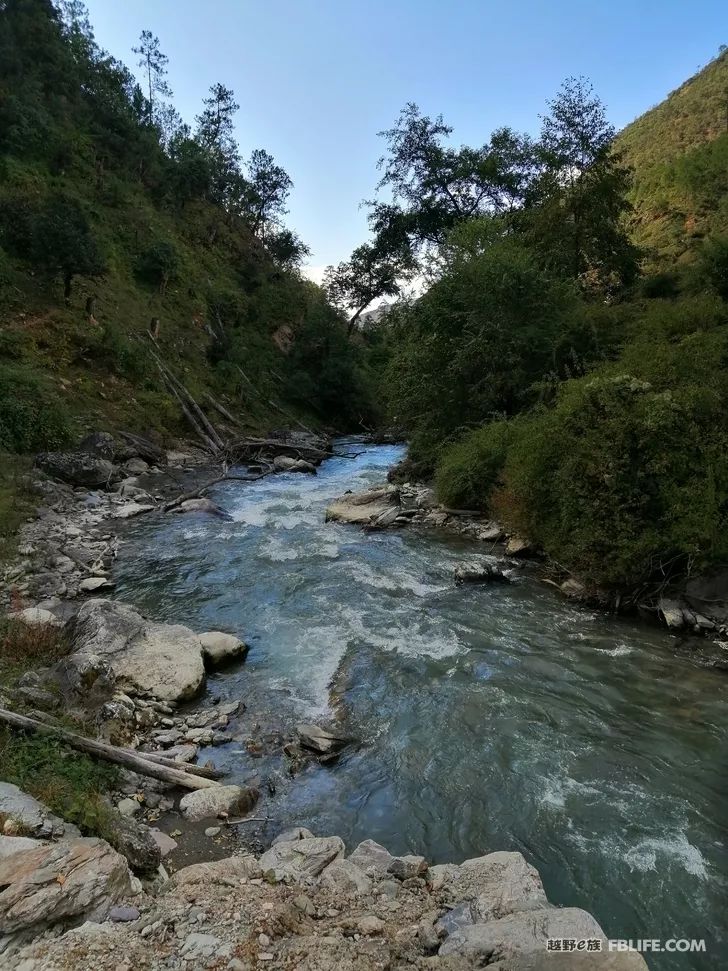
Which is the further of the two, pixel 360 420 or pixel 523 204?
pixel 360 420

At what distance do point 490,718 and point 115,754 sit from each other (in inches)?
166

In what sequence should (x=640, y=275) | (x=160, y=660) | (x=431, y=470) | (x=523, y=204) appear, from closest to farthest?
(x=160, y=660)
(x=431, y=470)
(x=640, y=275)
(x=523, y=204)

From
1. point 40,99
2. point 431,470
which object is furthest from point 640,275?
point 40,99

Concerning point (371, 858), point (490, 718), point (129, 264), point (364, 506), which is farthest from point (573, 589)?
point (129, 264)

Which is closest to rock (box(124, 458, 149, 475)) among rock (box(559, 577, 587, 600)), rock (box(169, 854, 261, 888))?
rock (box(559, 577, 587, 600))

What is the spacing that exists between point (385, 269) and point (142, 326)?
19800 mm

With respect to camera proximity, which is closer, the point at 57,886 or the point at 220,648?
the point at 57,886

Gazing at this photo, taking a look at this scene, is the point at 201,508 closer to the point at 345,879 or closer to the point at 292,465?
the point at 292,465

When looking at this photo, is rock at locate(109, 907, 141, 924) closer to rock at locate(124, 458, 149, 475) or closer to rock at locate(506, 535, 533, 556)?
rock at locate(506, 535, 533, 556)

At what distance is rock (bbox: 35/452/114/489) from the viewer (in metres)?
17.0

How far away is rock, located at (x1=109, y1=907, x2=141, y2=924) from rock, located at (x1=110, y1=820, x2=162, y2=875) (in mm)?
804

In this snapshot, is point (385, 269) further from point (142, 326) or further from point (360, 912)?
point (360, 912)

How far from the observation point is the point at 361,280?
4372cm

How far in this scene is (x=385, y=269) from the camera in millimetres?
42562
